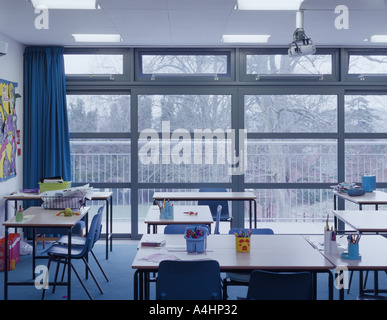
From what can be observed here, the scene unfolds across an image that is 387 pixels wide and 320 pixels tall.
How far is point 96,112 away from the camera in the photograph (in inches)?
282

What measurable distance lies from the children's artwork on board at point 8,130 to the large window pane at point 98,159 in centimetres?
94

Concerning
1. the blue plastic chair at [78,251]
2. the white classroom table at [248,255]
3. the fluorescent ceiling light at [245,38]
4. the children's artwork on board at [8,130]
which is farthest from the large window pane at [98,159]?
the white classroom table at [248,255]

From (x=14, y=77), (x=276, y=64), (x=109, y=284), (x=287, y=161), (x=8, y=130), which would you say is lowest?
(x=109, y=284)

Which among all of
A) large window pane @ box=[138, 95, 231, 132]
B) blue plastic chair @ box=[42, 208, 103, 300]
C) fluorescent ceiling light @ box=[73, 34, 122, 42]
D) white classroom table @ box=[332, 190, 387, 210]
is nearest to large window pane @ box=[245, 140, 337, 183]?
large window pane @ box=[138, 95, 231, 132]

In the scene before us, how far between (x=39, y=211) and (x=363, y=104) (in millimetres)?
5035

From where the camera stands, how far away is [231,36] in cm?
650

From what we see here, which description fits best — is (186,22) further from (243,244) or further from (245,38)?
(243,244)

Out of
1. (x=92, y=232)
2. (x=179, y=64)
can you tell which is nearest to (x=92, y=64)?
(x=179, y=64)

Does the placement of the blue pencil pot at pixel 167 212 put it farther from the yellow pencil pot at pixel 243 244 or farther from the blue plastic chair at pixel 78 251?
the yellow pencil pot at pixel 243 244

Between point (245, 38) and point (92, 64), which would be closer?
point (245, 38)

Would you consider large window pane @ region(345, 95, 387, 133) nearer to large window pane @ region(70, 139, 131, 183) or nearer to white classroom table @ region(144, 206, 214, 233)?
white classroom table @ region(144, 206, 214, 233)

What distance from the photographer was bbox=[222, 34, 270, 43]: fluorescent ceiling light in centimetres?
641

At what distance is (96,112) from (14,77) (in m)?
1.26
